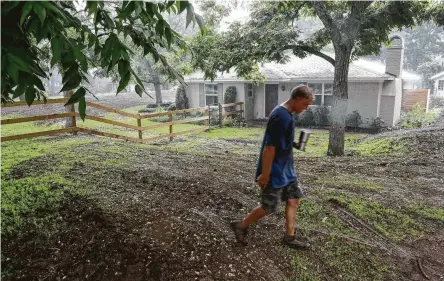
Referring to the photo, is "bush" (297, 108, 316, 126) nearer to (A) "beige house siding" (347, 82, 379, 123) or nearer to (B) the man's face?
(A) "beige house siding" (347, 82, 379, 123)

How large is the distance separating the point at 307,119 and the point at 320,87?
198 cm

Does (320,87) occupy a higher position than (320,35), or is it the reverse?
(320,35)

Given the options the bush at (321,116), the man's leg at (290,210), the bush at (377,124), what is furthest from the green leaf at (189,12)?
the bush at (321,116)

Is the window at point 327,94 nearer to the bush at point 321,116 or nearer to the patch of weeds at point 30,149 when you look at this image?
the bush at point 321,116

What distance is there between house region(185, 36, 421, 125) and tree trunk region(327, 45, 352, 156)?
25.6ft

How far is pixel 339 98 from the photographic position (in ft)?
31.5

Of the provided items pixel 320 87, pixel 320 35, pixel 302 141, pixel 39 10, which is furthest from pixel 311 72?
pixel 39 10

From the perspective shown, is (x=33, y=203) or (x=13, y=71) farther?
(x=33, y=203)

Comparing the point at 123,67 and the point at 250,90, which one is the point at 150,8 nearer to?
the point at 123,67

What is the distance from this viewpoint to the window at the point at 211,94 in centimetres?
2206

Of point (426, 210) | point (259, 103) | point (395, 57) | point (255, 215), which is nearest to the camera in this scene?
point (255, 215)

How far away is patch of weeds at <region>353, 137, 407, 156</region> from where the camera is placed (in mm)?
9612

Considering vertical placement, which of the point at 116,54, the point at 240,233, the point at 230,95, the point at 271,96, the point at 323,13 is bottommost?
the point at 240,233

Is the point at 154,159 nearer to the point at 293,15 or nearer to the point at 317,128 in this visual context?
the point at 293,15
